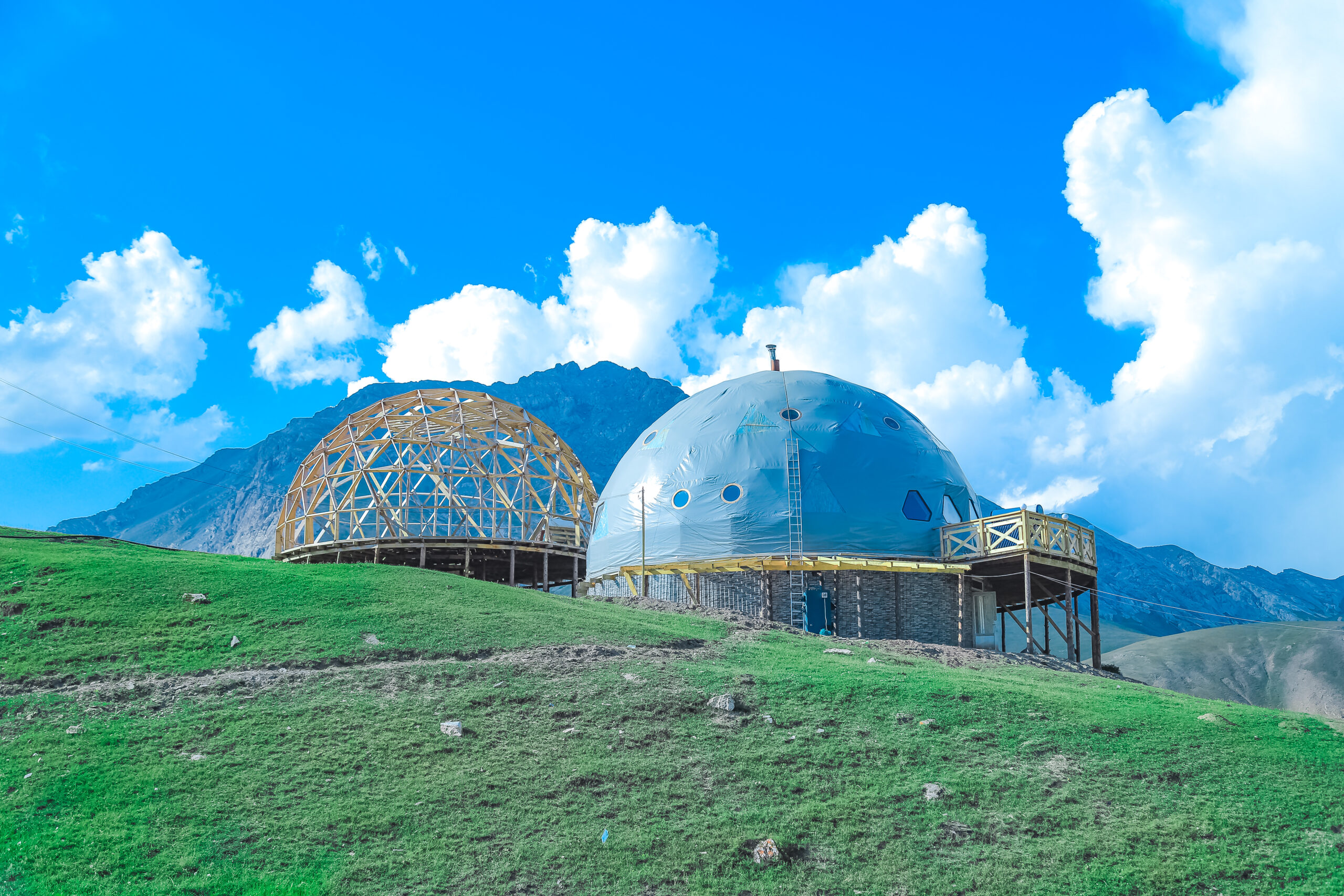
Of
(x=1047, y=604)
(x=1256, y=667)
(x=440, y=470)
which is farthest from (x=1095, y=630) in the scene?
(x=1256, y=667)

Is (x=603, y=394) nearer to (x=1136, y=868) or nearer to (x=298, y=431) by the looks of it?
(x=298, y=431)

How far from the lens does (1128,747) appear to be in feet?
43.6

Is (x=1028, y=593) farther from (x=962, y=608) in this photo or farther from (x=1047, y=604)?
(x=1047, y=604)

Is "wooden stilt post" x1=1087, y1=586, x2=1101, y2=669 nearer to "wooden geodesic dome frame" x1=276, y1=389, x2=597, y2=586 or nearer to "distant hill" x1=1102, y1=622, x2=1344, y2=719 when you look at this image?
"wooden geodesic dome frame" x1=276, y1=389, x2=597, y2=586

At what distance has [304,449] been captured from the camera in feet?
605

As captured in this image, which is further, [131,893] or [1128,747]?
[1128,747]

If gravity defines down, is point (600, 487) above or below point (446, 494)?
above

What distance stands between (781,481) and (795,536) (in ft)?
5.80

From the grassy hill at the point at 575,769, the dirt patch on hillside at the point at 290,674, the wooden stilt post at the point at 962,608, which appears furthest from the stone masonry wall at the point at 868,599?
the dirt patch on hillside at the point at 290,674

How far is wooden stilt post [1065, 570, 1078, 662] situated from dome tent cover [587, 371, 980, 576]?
3719mm

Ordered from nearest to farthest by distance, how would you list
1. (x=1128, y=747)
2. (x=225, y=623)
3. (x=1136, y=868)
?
(x=1136, y=868) → (x=1128, y=747) → (x=225, y=623)

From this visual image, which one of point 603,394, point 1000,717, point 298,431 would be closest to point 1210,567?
point 603,394

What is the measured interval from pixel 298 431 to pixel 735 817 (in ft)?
622

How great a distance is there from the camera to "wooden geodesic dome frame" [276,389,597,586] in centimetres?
3688
